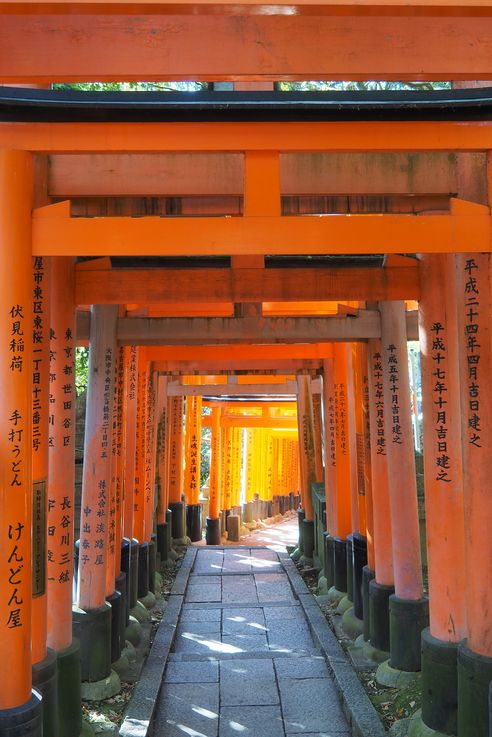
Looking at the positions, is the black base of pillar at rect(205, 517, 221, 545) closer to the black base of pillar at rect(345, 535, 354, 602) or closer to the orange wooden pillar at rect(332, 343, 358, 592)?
the orange wooden pillar at rect(332, 343, 358, 592)

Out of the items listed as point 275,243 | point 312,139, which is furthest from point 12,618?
point 312,139

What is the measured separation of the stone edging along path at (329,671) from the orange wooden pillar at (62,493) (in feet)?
2.02

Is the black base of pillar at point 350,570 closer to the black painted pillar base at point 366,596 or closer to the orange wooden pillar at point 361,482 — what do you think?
the orange wooden pillar at point 361,482

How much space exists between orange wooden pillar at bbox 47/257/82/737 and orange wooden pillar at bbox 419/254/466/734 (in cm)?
268

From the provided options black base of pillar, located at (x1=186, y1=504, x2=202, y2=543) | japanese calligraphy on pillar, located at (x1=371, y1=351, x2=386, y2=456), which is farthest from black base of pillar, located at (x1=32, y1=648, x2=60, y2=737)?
black base of pillar, located at (x1=186, y1=504, x2=202, y2=543)

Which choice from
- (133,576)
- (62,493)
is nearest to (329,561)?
(133,576)

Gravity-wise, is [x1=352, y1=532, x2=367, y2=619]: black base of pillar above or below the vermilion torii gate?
below

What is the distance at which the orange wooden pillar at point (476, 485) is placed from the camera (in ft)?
14.3

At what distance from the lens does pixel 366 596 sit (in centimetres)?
774

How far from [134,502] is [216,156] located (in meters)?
6.37

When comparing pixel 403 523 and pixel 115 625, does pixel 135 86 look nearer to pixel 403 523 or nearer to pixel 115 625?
pixel 403 523

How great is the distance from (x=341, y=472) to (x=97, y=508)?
459cm

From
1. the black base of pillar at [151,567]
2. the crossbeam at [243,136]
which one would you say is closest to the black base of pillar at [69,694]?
the crossbeam at [243,136]

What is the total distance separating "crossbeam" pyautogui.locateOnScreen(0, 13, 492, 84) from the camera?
3.63 metres
